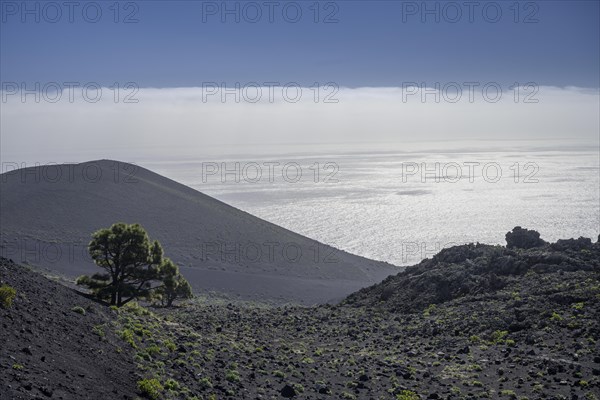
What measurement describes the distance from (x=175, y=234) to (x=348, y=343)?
42.0 metres

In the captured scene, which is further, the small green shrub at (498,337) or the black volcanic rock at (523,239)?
the black volcanic rock at (523,239)

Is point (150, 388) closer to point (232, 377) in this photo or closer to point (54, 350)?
point (54, 350)

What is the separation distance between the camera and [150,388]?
1514 centimetres

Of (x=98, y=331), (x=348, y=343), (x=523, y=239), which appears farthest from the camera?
(x=523, y=239)

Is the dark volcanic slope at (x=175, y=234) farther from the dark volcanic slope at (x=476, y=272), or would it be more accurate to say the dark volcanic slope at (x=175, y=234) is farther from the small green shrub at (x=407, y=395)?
the small green shrub at (x=407, y=395)

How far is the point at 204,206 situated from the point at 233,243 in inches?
506

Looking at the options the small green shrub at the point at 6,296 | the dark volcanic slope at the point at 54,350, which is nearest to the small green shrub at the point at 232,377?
the dark volcanic slope at the point at 54,350

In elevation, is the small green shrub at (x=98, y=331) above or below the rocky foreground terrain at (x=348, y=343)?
above

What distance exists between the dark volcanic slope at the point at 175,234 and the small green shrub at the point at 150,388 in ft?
113

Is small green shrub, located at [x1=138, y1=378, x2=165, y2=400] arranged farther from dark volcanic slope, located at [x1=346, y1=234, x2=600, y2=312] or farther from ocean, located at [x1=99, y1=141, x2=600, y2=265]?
ocean, located at [x1=99, y1=141, x2=600, y2=265]

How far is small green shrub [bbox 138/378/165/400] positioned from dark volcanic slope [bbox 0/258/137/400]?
225mm

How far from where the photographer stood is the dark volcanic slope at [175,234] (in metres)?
54.0

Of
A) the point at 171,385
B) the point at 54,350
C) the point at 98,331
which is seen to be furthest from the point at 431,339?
the point at 54,350

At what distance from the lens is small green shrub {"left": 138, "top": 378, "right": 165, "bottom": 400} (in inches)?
591
